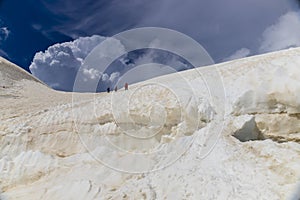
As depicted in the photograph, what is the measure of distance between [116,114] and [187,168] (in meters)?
3.91

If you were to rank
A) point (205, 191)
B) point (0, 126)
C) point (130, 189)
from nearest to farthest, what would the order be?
point (205, 191) < point (130, 189) < point (0, 126)

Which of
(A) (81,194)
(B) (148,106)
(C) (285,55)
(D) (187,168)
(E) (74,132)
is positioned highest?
(C) (285,55)

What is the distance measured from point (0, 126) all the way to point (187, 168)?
8.90m

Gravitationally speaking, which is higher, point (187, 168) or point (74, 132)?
point (74, 132)

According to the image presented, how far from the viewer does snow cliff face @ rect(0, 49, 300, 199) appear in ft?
29.1

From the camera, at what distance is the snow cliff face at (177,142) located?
29.1 feet

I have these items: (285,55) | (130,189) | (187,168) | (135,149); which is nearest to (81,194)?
(130,189)

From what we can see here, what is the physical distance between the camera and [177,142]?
10.8m

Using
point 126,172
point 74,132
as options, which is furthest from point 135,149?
point 74,132

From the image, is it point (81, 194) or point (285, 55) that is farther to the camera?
point (285, 55)

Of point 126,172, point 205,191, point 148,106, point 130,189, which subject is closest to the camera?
point 205,191

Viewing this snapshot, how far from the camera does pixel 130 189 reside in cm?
925

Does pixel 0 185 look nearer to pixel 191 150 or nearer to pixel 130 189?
pixel 130 189

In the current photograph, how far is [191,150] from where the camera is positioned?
403 inches
